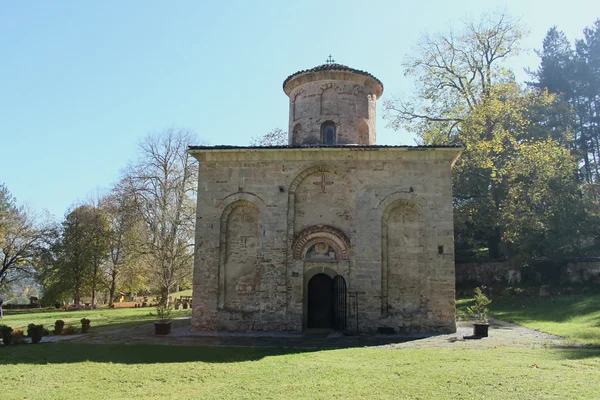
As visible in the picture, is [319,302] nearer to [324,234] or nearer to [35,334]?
[324,234]

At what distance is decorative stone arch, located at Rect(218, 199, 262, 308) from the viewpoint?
48.3ft

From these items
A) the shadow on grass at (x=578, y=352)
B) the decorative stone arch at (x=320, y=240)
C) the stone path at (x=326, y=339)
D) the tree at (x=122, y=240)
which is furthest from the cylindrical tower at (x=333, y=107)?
the tree at (x=122, y=240)

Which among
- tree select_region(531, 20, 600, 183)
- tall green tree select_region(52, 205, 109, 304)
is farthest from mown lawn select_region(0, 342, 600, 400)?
tree select_region(531, 20, 600, 183)

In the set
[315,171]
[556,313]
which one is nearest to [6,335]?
[315,171]

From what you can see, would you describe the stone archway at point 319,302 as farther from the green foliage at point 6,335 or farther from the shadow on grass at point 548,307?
the green foliage at point 6,335

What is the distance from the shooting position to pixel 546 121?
31.9 m

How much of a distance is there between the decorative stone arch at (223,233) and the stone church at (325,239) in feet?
0.11

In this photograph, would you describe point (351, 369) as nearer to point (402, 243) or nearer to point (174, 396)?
point (174, 396)

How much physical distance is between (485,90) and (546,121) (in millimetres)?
7938

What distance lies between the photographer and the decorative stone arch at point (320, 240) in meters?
14.6

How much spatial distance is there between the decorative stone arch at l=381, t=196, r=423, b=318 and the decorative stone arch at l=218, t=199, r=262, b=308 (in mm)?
4101

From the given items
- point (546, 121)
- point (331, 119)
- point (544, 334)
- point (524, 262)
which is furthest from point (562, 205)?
point (331, 119)

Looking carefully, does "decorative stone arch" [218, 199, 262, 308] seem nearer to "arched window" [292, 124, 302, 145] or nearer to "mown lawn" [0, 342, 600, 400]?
"mown lawn" [0, 342, 600, 400]

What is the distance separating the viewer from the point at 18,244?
31750mm
